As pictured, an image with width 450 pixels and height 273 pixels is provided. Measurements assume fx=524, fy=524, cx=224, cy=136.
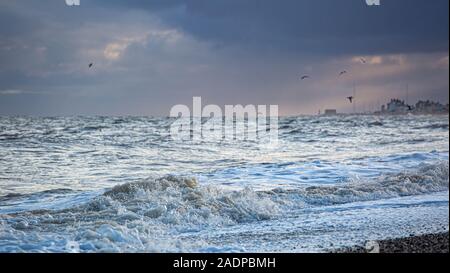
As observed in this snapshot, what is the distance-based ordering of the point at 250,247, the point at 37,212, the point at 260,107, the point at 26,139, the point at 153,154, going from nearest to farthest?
the point at 250,247, the point at 37,212, the point at 153,154, the point at 26,139, the point at 260,107

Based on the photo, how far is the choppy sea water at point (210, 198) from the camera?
309 inches

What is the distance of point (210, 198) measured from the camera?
10883mm

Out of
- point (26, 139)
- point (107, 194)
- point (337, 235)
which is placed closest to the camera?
point (337, 235)

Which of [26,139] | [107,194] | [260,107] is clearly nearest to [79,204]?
[107,194]

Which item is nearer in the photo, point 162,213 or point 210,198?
point 162,213

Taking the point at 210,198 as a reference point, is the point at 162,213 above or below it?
below

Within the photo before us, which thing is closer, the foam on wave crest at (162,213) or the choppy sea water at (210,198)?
the foam on wave crest at (162,213)

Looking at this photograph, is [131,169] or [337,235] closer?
[337,235]

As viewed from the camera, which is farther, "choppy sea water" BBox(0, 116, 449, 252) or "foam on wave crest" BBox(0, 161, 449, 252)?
"choppy sea water" BBox(0, 116, 449, 252)

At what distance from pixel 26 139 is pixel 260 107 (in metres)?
17.6

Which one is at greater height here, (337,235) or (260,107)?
(260,107)

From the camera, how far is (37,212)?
402 inches

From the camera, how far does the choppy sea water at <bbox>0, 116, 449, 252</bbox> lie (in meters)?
7.86
